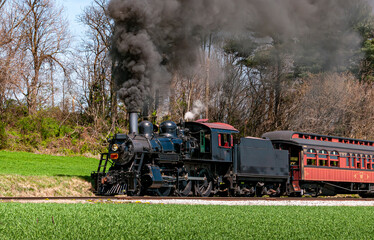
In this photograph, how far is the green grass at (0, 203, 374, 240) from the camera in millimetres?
6500

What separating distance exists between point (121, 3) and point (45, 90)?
2072 centimetres

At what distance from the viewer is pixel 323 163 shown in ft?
64.6

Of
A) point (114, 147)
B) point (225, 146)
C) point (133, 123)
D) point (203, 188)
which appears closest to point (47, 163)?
point (114, 147)

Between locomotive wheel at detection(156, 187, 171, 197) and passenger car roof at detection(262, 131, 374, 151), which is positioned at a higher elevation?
passenger car roof at detection(262, 131, 374, 151)

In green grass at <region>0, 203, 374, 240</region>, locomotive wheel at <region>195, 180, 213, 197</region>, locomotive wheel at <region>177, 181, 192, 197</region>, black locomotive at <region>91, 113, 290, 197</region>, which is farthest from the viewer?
locomotive wheel at <region>195, 180, 213, 197</region>

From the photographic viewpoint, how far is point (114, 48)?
16.4 metres

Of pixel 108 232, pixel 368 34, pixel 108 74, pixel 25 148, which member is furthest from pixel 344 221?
pixel 368 34

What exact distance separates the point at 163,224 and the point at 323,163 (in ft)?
46.5

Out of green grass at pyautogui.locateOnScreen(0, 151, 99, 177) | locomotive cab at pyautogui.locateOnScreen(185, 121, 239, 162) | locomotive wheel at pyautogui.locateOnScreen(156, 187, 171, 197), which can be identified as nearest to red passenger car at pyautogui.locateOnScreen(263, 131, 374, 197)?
locomotive cab at pyautogui.locateOnScreen(185, 121, 239, 162)

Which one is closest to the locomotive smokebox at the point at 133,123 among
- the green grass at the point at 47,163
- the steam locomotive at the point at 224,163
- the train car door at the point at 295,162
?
the steam locomotive at the point at 224,163

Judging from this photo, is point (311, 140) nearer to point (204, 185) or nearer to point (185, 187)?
point (204, 185)

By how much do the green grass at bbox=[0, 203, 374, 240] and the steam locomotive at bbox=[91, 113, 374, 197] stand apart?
587 cm

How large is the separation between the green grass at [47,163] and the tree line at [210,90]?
154 inches

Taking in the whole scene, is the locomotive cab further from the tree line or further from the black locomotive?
the tree line
